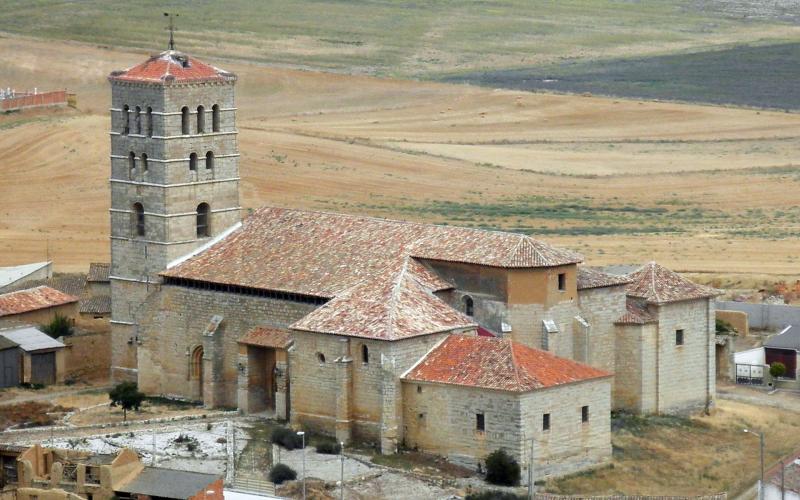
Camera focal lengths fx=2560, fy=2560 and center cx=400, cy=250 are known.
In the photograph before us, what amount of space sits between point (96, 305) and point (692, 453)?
25.7 m

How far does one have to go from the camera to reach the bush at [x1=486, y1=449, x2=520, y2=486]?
229 ft

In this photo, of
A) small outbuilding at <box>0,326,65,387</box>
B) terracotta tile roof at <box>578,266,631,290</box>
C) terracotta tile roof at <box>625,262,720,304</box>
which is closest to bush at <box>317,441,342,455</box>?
terracotta tile roof at <box>578,266,631,290</box>

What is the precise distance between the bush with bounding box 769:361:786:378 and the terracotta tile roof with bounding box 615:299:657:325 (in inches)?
318

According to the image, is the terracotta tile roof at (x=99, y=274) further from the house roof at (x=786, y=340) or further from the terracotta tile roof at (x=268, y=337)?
the house roof at (x=786, y=340)

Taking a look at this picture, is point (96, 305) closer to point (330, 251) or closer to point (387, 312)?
point (330, 251)

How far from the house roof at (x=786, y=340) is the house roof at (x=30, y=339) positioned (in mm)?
23782

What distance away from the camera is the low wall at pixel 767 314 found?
9031cm

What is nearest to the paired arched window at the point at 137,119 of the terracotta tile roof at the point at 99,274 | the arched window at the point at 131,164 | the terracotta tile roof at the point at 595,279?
the arched window at the point at 131,164

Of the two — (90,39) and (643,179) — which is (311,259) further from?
(90,39)

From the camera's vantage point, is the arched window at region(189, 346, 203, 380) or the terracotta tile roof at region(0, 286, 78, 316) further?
the terracotta tile roof at region(0, 286, 78, 316)

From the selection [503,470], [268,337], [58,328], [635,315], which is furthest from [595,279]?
[58,328]

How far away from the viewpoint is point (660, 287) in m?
78.8

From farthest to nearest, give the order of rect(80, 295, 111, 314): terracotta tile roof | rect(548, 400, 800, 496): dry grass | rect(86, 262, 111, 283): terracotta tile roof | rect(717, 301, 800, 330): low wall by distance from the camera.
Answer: rect(86, 262, 111, 283): terracotta tile roof → rect(80, 295, 111, 314): terracotta tile roof → rect(717, 301, 800, 330): low wall → rect(548, 400, 800, 496): dry grass

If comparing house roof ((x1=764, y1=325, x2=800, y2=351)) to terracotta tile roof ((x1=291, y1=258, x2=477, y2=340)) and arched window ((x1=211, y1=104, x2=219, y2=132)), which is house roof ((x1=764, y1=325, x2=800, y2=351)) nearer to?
terracotta tile roof ((x1=291, y1=258, x2=477, y2=340))
